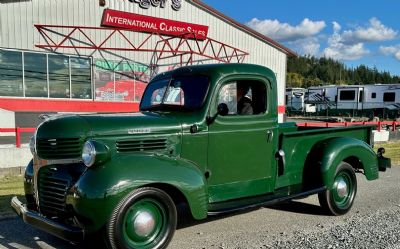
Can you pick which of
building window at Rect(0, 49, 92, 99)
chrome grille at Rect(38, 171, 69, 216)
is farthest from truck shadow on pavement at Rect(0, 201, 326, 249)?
building window at Rect(0, 49, 92, 99)

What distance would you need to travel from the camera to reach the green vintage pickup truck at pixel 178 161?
13.4 ft

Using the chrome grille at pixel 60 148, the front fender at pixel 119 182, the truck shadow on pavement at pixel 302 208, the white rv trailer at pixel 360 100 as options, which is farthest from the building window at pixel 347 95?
the chrome grille at pixel 60 148

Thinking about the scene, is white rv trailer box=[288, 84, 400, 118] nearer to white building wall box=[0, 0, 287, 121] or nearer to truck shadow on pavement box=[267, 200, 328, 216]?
white building wall box=[0, 0, 287, 121]

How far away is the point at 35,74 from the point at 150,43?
575 cm

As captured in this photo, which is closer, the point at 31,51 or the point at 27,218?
the point at 27,218

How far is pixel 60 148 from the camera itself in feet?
14.5

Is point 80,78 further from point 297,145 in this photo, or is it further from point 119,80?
point 297,145

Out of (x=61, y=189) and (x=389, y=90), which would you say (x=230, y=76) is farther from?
(x=389, y=90)

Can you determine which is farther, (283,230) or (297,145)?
(297,145)

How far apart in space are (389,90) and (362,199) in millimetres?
33279

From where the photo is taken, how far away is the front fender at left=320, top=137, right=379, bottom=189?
19.6 feet

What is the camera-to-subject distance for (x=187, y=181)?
178 inches

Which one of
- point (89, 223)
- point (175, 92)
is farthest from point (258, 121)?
point (89, 223)

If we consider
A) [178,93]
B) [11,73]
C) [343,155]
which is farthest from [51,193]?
[11,73]
